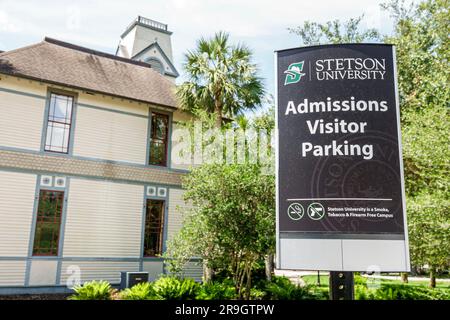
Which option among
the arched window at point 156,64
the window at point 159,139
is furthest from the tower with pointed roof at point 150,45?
the window at point 159,139

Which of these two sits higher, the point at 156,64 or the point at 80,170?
the point at 156,64

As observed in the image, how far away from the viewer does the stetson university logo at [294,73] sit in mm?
5934

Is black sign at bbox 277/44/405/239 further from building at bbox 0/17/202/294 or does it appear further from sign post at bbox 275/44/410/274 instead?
building at bbox 0/17/202/294

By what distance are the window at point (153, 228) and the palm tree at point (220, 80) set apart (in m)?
A: 4.36

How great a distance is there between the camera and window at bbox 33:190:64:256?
1379cm

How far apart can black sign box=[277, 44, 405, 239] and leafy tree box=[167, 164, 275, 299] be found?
208 inches

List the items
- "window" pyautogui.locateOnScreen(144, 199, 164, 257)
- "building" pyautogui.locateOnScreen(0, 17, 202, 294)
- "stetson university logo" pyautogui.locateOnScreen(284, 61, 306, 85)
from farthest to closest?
"window" pyautogui.locateOnScreen(144, 199, 164, 257) → "building" pyautogui.locateOnScreen(0, 17, 202, 294) → "stetson university logo" pyautogui.locateOnScreen(284, 61, 306, 85)

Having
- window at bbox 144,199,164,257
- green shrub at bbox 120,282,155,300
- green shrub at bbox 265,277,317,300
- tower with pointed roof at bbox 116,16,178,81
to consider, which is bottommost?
green shrub at bbox 265,277,317,300

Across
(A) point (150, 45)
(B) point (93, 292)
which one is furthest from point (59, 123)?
(A) point (150, 45)

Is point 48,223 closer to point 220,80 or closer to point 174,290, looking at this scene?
point 174,290

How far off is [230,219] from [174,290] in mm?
2533

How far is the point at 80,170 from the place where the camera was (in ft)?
48.4

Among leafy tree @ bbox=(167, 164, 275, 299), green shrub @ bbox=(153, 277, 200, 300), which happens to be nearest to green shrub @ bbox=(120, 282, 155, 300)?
green shrub @ bbox=(153, 277, 200, 300)

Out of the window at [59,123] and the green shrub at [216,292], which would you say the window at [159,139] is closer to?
the window at [59,123]
